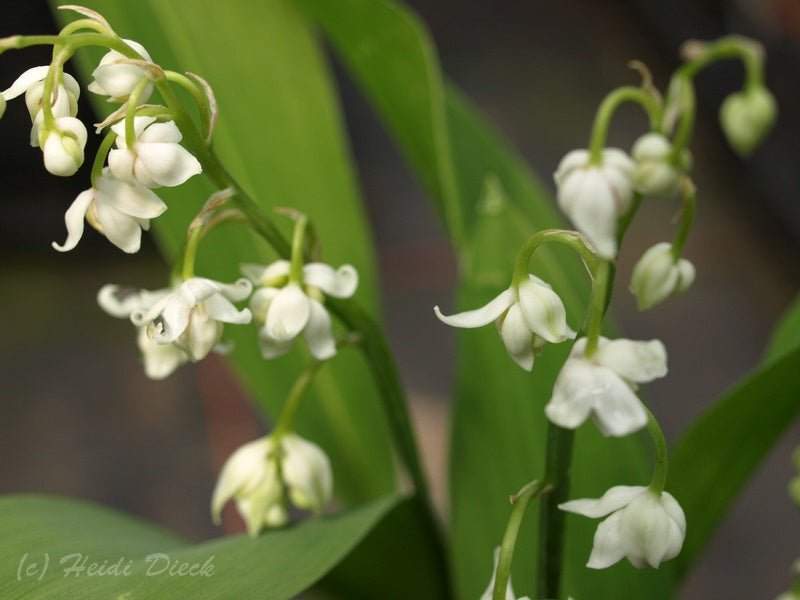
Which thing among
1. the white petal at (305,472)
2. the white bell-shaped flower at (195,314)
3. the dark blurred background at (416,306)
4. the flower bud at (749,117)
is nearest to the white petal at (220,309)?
the white bell-shaped flower at (195,314)

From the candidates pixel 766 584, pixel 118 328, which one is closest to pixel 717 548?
pixel 766 584

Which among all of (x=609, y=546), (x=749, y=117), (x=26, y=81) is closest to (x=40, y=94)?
(x=26, y=81)

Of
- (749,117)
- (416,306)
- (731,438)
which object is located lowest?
(416,306)

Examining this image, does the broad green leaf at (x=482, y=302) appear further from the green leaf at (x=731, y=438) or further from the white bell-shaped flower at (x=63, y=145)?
the white bell-shaped flower at (x=63, y=145)

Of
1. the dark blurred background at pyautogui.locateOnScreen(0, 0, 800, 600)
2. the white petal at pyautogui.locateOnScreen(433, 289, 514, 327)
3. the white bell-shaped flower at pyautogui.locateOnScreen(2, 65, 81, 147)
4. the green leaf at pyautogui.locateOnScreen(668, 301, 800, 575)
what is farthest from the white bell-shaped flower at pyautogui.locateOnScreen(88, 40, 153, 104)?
the dark blurred background at pyautogui.locateOnScreen(0, 0, 800, 600)

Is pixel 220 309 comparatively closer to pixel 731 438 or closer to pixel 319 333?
pixel 319 333
